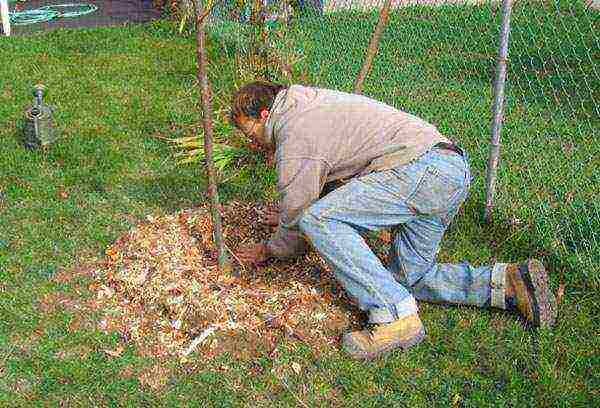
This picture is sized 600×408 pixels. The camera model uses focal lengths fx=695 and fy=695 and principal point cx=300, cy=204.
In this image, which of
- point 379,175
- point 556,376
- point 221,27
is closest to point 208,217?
point 379,175

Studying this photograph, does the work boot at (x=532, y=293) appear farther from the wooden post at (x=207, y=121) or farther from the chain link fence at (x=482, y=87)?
the wooden post at (x=207, y=121)

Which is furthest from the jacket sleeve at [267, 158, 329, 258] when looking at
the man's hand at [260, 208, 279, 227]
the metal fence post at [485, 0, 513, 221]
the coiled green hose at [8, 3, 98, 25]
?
the coiled green hose at [8, 3, 98, 25]

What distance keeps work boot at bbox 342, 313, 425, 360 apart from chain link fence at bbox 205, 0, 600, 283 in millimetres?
1146

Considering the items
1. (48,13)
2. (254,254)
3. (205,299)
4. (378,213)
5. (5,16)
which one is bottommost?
(48,13)

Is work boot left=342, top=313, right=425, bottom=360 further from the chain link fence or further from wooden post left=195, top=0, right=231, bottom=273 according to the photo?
the chain link fence

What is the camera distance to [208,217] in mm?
4207

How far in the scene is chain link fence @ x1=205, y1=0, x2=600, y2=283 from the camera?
4.30 meters

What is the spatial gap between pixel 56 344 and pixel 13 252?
3.11 feet

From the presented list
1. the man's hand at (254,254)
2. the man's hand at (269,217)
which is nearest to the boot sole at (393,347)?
the man's hand at (254,254)

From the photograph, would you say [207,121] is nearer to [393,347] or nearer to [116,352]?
[116,352]

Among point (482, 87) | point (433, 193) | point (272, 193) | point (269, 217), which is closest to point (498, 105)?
point (433, 193)

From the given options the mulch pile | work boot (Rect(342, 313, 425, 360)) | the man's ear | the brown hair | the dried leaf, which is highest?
the brown hair

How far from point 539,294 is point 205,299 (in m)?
1.64

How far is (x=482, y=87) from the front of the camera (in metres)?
6.86
